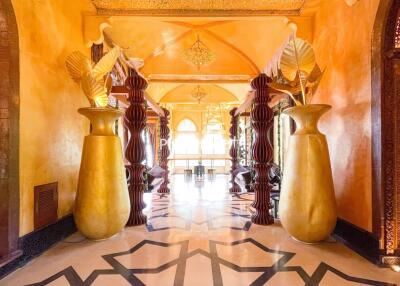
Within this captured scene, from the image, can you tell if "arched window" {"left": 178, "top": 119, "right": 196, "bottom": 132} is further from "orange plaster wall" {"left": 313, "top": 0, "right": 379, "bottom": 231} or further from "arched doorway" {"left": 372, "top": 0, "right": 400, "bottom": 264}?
"arched doorway" {"left": 372, "top": 0, "right": 400, "bottom": 264}

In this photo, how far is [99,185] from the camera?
2.38 m

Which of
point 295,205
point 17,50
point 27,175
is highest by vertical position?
point 17,50

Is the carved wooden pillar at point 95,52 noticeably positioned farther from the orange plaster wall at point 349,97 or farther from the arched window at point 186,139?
the arched window at point 186,139

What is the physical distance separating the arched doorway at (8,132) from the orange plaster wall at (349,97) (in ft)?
10.4

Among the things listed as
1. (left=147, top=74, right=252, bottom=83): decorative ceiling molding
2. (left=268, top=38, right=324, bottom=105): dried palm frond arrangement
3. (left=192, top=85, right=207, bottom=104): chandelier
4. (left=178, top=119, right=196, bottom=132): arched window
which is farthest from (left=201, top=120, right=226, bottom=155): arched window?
(left=268, top=38, right=324, bottom=105): dried palm frond arrangement

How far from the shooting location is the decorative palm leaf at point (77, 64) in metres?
2.53

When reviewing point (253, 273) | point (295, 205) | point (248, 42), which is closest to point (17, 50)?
point (253, 273)

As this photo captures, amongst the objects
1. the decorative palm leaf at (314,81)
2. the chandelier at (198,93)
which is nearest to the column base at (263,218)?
the decorative palm leaf at (314,81)

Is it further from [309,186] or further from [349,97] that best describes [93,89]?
[349,97]

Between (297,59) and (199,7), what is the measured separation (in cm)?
152

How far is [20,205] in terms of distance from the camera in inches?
79.9

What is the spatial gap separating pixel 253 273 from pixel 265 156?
1722 mm

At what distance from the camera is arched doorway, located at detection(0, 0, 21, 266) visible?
6.17 ft

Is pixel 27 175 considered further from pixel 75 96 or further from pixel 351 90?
pixel 351 90
